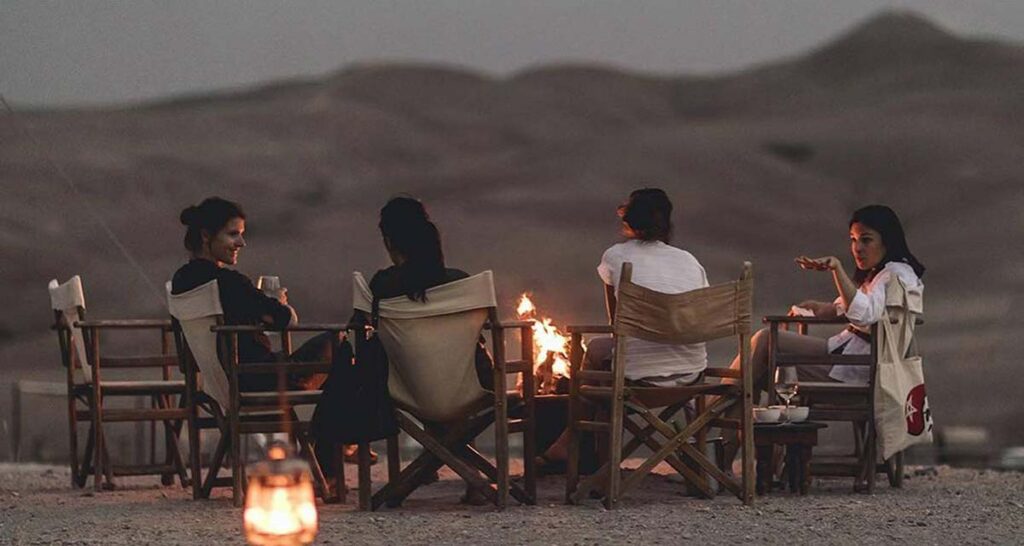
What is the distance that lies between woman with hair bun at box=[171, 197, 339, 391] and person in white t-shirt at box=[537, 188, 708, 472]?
3.17ft

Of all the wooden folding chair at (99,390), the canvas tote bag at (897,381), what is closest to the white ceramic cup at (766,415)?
the canvas tote bag at (897,381)

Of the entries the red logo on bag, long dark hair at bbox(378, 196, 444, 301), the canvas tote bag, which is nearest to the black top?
long dark hair at bbox(378, 196, 444, 301)

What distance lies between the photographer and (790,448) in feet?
20.5

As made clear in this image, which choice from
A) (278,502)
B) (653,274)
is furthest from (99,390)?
(278,502)

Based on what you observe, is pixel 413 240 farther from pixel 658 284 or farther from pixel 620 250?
pixel 658 284

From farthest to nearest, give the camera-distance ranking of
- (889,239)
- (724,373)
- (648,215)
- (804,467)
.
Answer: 1. (889,239)
2. (804,467)
3. (724,373)
4. (648,215)

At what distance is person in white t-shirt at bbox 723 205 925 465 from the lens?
6.19 meters

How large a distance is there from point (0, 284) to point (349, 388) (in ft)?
55.3

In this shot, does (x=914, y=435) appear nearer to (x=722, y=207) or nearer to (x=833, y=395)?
(x=833, y=395)

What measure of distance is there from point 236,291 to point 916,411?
8.17ft

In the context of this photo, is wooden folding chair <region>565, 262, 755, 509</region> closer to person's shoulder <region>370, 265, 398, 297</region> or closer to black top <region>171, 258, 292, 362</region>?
person's shoulder <region>370, 265, 398, 297</region>

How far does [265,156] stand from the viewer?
2478 cm

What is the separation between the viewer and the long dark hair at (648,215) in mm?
5785

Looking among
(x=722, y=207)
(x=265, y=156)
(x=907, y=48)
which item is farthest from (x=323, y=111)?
(x=907, y=48)
